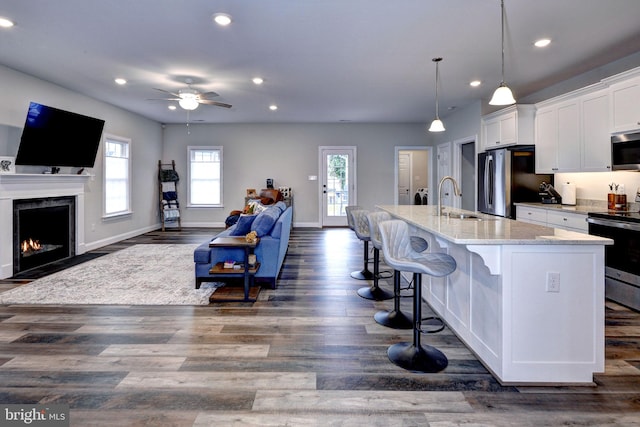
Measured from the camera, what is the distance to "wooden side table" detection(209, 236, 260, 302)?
12.5 feet

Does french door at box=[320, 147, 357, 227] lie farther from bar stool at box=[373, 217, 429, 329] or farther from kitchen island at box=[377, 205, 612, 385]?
kitchen island at box=[377, 205, 612, 385]

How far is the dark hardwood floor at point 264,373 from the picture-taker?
6.30 feet

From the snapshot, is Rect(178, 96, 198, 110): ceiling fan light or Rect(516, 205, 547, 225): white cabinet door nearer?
Rect(516, 205, 547, 225): white cabinet door

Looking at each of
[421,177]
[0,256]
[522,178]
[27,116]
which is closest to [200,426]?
[0,256]

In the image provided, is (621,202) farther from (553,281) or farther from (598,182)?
(553,281)

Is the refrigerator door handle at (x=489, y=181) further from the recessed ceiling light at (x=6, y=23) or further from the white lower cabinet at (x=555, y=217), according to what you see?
the recessed ceiling light at (x=6, y=23)

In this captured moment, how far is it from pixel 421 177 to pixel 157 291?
957cm

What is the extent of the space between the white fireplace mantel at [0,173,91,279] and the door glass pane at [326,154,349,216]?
5529 millimetres

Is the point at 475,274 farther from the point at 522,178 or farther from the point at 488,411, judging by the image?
the point at 522,178

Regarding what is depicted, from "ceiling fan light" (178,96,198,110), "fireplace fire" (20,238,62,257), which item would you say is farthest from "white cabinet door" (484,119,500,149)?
"fireplace fire" (20,238,62,257)

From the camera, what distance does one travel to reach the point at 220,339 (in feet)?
9.37

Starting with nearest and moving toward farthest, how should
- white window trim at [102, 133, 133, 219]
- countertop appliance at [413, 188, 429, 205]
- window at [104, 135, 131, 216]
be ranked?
white window trim at [102, 133, 133, 219]
window at [104, 135, 131, 216]
countertop appliance at [413, 188, 429, 205]

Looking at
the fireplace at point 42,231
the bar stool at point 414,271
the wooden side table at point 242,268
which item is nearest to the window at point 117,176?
the fireplace at point 42,231

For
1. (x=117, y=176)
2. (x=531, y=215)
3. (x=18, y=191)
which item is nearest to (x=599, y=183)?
(x=531, y=215)
